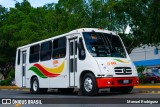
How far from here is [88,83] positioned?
16766 mm

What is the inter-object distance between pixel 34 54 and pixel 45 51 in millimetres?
1536

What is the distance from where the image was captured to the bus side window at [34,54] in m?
22.0

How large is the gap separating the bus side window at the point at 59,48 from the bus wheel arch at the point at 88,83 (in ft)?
6.79

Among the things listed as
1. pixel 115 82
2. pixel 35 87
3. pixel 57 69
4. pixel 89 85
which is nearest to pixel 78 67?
→ pixel 89 85

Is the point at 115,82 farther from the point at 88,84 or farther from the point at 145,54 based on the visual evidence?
the point at 145,54

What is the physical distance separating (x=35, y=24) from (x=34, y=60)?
1854cm

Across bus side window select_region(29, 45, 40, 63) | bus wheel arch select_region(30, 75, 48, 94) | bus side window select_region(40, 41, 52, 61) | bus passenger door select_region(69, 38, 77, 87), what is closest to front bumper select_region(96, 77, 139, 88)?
bus passenger door select_region(69, 38, 77, 87)

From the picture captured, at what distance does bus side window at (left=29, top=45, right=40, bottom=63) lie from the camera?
2199 cm

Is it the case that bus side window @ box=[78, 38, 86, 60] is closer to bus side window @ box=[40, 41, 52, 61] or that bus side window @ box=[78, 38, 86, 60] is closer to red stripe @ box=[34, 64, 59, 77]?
red stripe @ box=[34, 64, 59, 77]

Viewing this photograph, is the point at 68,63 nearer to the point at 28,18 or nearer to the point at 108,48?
the point at 108,48

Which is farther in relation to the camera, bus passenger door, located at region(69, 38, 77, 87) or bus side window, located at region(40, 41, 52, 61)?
bus side window, located at region(40, 41, 52, 61)

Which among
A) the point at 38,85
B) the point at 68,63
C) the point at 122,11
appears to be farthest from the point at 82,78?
the point at 122,11

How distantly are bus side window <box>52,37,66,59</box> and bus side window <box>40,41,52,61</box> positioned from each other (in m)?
0.56

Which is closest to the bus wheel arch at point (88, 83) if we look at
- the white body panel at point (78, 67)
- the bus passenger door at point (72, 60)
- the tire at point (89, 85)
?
the tire at point (89, 85)
